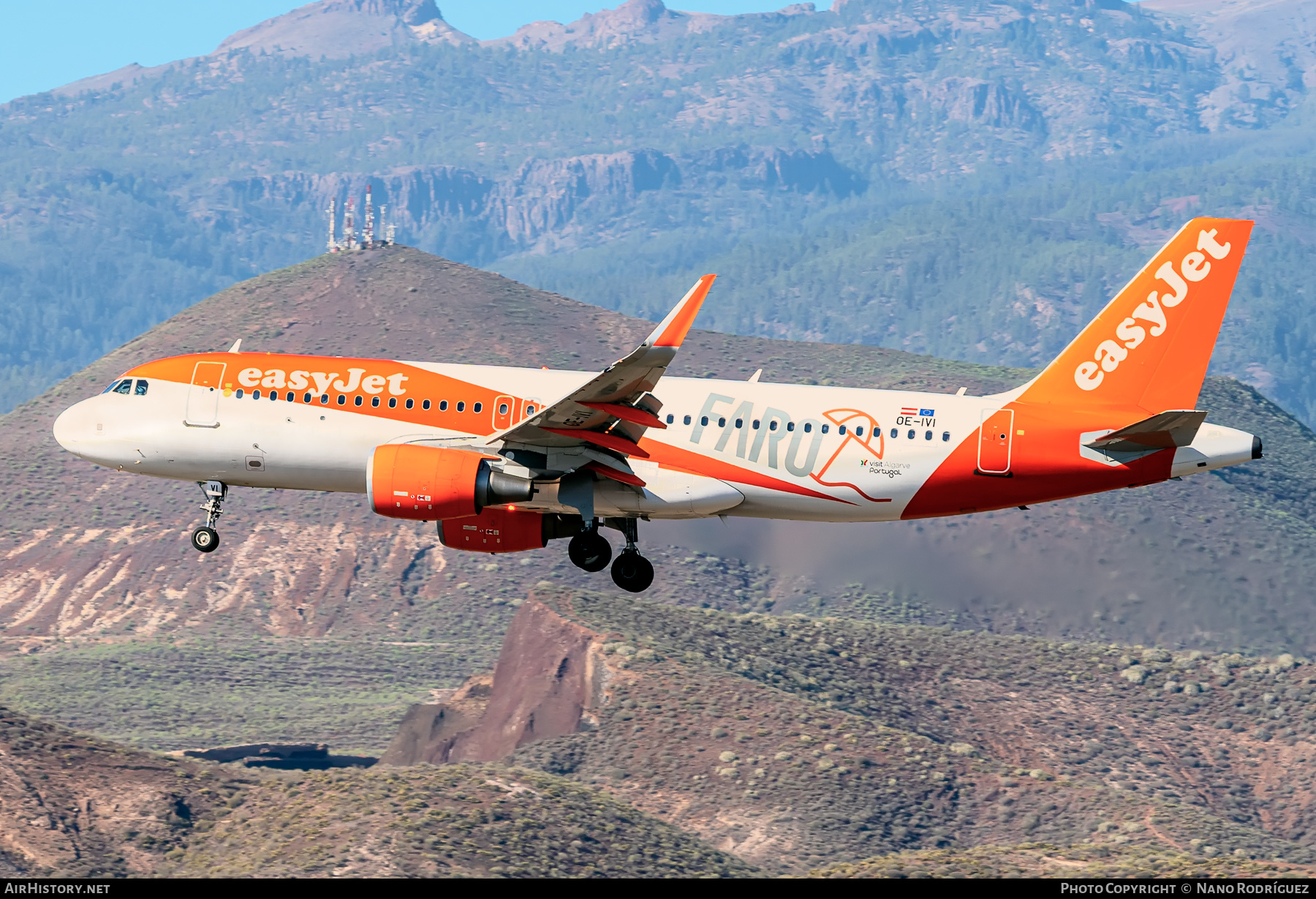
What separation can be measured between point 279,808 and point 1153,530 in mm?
93879

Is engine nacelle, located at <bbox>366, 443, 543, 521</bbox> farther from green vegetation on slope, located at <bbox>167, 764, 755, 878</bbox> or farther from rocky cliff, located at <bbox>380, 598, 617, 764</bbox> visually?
rocky cliff, located at <bbox>380, 598, 617, 764</bbox>

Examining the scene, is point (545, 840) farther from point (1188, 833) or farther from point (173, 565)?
point (173, 565)

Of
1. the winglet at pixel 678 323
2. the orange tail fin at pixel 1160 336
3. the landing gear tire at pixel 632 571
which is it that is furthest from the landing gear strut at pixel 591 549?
the orange tail fin at pixel 1160 336

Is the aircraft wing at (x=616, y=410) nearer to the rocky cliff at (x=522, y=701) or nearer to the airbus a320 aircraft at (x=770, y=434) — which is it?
the airbus a320 aircraft at (x=770, y=434)

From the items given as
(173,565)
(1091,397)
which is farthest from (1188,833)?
(173,565)

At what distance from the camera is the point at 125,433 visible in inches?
2157

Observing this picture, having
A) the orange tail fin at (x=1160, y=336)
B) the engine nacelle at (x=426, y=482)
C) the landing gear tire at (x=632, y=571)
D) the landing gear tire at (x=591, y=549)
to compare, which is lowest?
the landing gear tire at (x=632, y=571)

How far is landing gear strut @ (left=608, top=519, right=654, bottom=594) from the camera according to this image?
54.9 m

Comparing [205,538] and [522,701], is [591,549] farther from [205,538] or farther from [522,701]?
[522,701]

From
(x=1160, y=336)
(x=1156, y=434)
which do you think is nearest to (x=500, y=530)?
(x=1156, y=434)

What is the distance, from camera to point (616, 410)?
161ft

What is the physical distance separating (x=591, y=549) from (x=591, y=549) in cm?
2

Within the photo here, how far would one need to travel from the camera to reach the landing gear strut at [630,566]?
54.9 m

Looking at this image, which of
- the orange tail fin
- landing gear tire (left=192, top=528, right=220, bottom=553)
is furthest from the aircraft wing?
the orange tail fin
